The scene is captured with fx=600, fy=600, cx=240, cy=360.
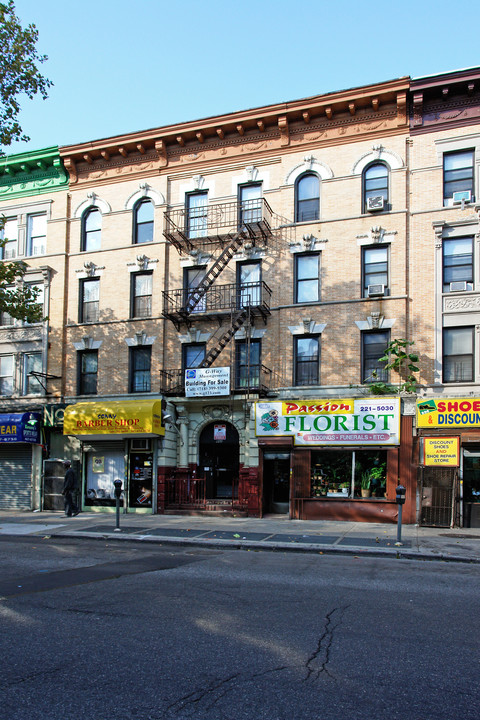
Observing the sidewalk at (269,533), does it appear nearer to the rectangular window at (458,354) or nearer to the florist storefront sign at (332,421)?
the florist storefront sign at (332,421)

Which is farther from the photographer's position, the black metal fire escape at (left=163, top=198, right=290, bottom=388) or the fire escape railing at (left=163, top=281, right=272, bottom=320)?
the fire escape railing at (left=163, top=281, right=272, bottom=320)

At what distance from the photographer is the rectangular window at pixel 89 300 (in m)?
24.2

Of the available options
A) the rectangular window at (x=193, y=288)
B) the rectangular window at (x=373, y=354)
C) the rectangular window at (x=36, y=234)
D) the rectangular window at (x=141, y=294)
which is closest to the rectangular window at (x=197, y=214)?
the rectangular window at (x=193, y=288)

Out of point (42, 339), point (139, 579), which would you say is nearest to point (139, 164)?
point (42, 339)

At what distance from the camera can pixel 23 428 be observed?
22750mm

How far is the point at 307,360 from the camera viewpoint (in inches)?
824

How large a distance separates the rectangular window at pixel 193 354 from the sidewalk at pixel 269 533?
5565 mm

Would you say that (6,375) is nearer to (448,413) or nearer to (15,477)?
(15,477)

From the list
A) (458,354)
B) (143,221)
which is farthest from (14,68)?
(458,354)

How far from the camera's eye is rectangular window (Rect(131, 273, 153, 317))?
23328mm

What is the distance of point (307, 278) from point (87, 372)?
31.4 ft

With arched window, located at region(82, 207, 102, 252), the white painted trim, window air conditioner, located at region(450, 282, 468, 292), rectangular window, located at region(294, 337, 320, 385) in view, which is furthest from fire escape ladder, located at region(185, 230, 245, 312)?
window air conditioner, located at region(450, 282, 468, 292)

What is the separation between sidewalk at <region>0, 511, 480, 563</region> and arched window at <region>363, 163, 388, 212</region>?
35.2ft

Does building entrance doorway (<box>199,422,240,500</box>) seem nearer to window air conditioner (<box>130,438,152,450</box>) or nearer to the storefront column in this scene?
the storefront column
